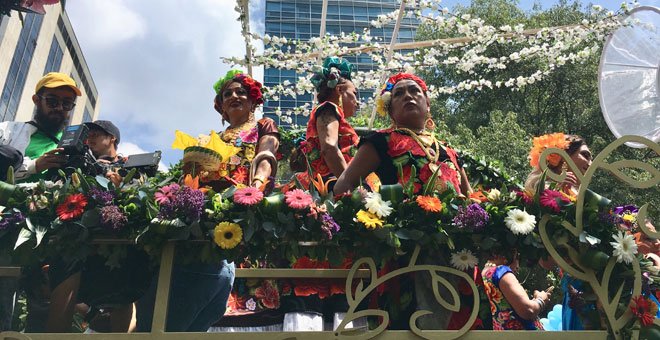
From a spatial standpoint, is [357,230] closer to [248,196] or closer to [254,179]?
[248,196]

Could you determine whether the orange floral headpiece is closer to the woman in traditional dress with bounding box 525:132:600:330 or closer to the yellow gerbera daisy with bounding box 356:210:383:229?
the woman in traditional dress with bounding box 525:132:600:330

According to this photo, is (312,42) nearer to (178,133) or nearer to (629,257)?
(178,133)

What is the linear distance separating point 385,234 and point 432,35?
16.5 metres

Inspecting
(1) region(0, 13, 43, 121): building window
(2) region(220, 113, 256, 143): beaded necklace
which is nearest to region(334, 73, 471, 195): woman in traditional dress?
(2) region(220, 113, 256, 143): beaded necklace

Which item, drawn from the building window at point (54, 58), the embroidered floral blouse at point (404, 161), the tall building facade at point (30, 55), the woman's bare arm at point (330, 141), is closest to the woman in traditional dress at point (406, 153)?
the embroidered floral blouse at point (404, 161)

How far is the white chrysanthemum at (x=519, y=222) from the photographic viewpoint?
199cm

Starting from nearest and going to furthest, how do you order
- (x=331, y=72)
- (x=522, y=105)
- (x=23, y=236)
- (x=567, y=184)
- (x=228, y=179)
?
(x=23, y=236), (x=228, y=179), (x=567, y=184), (x=331, y=72), (x=522, y=105)

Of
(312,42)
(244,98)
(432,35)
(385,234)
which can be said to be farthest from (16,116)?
(385,234)

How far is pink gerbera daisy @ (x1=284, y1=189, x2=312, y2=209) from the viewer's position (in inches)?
77.4

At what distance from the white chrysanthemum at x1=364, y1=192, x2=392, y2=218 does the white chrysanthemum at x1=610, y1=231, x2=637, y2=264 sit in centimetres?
88

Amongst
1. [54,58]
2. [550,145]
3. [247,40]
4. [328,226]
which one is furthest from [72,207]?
[54,58]

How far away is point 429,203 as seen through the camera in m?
2.00

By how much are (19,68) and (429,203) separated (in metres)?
31.7

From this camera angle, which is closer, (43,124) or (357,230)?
(357,230)
